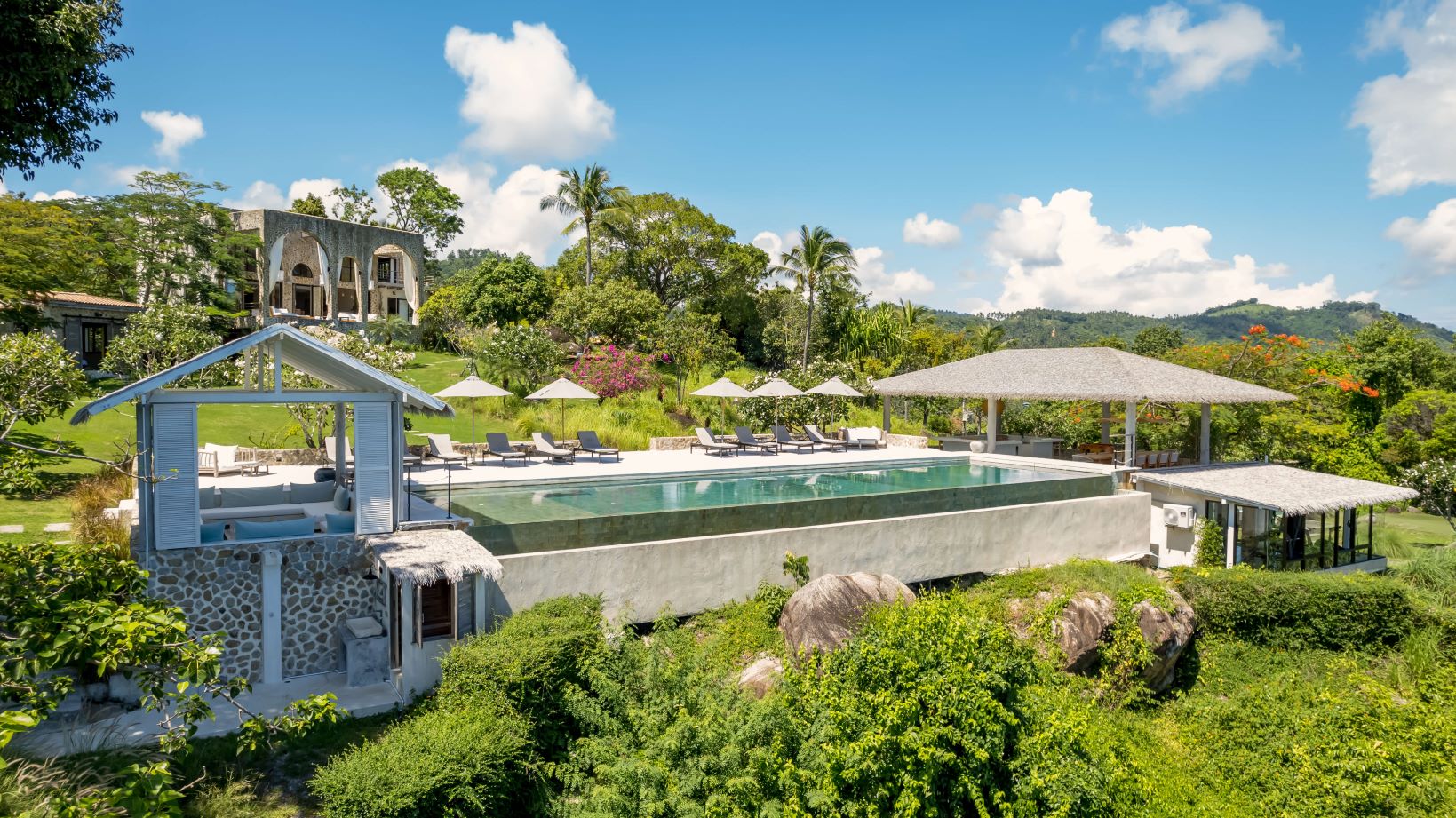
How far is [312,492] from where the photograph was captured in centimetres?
1346

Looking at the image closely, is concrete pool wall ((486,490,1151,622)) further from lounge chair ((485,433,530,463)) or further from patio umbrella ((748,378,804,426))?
patio umbrella ((748,378,804,426))

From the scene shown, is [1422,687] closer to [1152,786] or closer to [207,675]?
[1152,786]

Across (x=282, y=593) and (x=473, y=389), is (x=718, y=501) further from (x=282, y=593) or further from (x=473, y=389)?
(x=473, y=389)

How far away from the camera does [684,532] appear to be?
12750mm

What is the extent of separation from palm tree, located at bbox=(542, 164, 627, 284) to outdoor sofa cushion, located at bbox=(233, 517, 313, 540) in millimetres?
28564

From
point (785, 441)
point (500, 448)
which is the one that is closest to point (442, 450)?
point (500, 448)

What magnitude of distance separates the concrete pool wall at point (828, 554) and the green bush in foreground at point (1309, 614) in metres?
2.71

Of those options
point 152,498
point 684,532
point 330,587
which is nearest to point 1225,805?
point 684,532

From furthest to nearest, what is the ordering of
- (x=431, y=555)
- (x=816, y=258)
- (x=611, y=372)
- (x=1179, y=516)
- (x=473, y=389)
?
(x=816, y=258), (x=611, y=372), (x=473, y=389), (x=1179, y=516), (x=431, y=555)

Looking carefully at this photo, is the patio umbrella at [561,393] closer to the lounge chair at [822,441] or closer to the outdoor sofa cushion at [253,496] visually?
the lounge chair at [822,441]

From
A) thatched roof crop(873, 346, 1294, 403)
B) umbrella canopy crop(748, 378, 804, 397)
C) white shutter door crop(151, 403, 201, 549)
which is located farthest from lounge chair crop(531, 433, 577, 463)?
white shutter door crop(151, 403, 201, 549)

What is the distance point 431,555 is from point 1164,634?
12075 mm

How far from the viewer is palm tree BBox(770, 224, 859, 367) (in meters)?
36.0

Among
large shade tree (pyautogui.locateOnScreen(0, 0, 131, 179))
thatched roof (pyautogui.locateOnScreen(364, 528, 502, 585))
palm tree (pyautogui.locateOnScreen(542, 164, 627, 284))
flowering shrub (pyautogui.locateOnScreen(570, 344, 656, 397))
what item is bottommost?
thatched roof (pyautogui.locateOnScreen(364, 528, 502, 585))
